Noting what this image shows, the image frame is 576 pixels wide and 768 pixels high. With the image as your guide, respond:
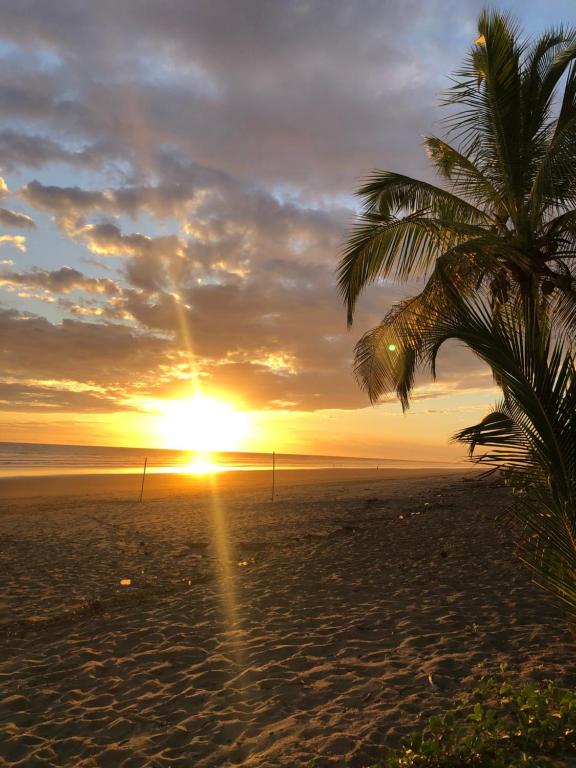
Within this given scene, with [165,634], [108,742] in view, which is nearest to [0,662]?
[165,634]

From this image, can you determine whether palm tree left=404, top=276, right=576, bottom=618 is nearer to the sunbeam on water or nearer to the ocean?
the ocean

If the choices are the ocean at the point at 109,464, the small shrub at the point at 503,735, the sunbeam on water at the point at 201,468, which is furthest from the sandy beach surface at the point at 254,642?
the sunbeam on water at the point at 201,468

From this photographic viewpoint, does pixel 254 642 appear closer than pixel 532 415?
No

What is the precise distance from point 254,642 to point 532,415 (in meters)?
4.07

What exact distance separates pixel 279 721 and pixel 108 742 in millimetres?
1357

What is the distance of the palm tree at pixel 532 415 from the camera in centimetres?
395

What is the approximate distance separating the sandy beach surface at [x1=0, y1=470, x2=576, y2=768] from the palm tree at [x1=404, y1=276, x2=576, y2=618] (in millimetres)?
1534

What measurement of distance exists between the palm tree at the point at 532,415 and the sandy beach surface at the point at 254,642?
1534mm

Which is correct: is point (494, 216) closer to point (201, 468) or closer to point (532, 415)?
point (532, 415)

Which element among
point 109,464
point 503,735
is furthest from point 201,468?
point 503,735

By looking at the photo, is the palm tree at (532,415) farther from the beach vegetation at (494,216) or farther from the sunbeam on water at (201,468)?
the sunbeam on water at (201,468)

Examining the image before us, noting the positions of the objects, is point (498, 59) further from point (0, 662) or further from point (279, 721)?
point (0, 662)

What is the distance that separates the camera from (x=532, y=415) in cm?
399

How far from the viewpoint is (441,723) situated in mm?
3799
